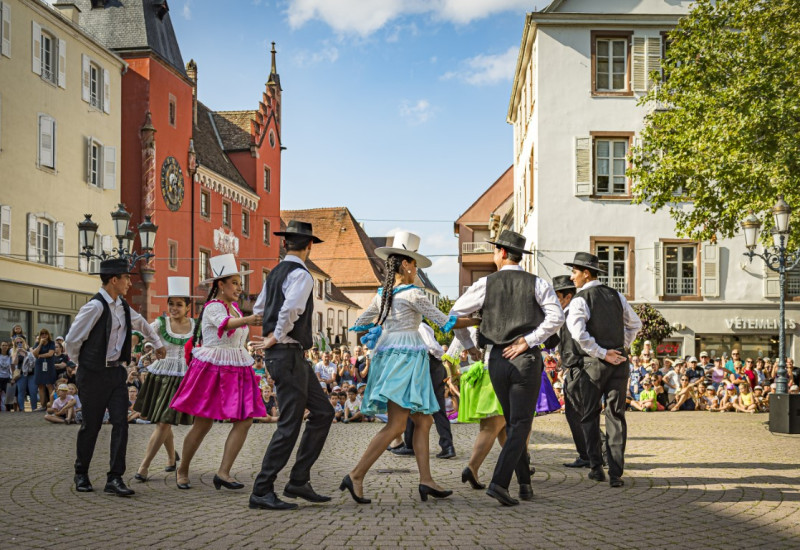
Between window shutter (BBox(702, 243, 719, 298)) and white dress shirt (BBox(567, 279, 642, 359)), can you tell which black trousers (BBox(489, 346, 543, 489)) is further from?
window shutter (BBox(702, 243, 719, 298))

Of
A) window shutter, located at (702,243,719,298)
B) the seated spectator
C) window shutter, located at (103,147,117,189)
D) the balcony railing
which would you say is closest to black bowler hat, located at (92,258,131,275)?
the seated spectator

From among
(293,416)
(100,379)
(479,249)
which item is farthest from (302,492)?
(479,249)

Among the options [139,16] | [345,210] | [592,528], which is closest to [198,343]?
[592,528]

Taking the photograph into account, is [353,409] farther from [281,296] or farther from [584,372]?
[281,296]

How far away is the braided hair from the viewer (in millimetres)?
7254

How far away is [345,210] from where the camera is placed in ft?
250

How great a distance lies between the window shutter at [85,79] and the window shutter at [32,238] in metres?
5.63

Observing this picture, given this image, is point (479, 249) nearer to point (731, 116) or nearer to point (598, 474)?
point (731, 116)

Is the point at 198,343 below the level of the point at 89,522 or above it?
above

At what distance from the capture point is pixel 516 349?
22.5 feet

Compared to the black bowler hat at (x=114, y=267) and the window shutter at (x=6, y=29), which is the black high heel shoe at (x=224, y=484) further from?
the window shutter at (x=6, y=29)

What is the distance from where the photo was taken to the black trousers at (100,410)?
761 centimetres

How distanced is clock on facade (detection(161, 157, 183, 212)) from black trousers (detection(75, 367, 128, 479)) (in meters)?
28.4

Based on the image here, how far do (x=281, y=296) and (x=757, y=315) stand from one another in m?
26.2
